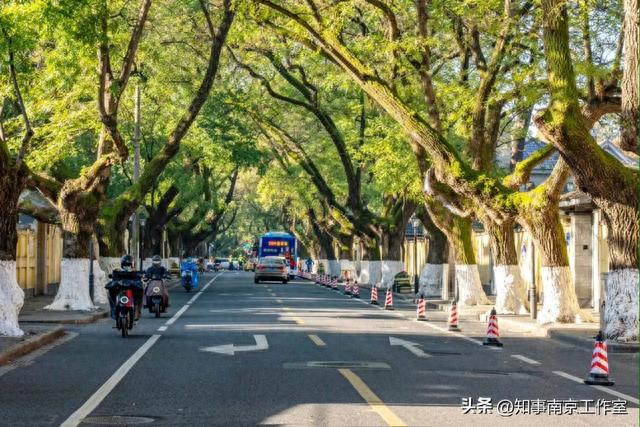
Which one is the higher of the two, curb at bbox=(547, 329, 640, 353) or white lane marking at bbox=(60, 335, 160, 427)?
white lane marking at bbox=(60, 335, 160, 427)

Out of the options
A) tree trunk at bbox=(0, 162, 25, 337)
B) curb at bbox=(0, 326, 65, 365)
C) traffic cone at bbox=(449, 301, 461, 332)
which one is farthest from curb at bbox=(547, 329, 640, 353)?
A: tree trunk at bbox=(0, 162, 25, 337)

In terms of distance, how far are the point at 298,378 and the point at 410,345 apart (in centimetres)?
617

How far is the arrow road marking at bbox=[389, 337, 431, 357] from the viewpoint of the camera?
19.1 m

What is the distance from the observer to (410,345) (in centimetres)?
2083

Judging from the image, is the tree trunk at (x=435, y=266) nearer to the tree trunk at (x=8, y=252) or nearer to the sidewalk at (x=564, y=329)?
the sidewalk at (x=564, y=329)

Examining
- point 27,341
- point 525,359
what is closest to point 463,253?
point 525,359

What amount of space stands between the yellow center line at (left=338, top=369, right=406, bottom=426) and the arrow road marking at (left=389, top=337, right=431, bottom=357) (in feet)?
10.9

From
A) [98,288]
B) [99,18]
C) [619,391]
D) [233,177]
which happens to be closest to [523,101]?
[99,18]

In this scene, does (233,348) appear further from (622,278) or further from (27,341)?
(622,278)

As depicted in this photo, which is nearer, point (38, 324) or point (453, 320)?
point (453, 320)

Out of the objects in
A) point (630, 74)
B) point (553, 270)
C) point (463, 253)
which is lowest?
point (553, 270)

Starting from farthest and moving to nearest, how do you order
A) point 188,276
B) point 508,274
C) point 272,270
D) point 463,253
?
1. point 272,270
2. point 188,276
3. point 463,253
4. point 508,274

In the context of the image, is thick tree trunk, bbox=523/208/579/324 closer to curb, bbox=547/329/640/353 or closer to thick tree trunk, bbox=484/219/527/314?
curb, bbox=547/329/640/353

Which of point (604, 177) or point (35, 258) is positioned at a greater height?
point (604, 177)
